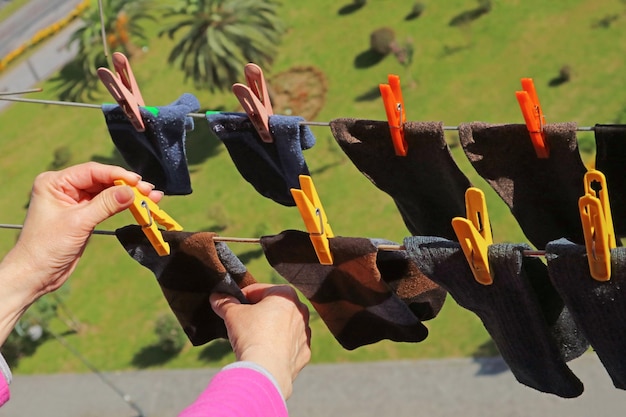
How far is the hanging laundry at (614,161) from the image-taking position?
3979 mm

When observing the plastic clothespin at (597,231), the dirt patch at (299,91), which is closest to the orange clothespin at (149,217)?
the plastic clothespin at (597,231)

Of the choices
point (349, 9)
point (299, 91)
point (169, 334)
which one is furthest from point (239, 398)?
point (349, 9)

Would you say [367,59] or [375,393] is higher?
[367,59]

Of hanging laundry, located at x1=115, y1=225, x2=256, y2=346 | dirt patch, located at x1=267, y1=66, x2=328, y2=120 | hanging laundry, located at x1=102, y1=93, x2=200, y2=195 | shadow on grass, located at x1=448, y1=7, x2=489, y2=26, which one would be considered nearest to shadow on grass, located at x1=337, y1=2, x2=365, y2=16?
dirt patch, located at x1=267, y1=66, x2=328, y2=120

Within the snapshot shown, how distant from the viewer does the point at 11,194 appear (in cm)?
2156

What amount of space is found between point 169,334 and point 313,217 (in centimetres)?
1161

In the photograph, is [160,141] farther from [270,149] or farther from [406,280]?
[406,280]

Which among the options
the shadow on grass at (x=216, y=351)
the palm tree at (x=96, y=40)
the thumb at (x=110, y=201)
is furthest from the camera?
the palm tree at (x=96, y=40)

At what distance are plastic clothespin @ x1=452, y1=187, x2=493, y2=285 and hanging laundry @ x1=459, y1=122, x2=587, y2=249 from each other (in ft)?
2.27

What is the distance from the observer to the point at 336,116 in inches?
792

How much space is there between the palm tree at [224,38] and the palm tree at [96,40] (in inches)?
113

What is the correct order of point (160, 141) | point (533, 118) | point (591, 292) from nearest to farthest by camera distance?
point (591, 292)
point (533, 118)
point (160, 141)

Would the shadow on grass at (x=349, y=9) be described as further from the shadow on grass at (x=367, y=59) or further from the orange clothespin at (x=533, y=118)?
the orange clothespin at (x=533, y=118)

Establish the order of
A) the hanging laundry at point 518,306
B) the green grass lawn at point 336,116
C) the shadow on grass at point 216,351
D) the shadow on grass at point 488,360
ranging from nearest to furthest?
the hanging laundry at point 518,306 → the shadow on grass at point 488,360 → the shadow on grass at point 216,351 → the green grass lawn at point 336,116
